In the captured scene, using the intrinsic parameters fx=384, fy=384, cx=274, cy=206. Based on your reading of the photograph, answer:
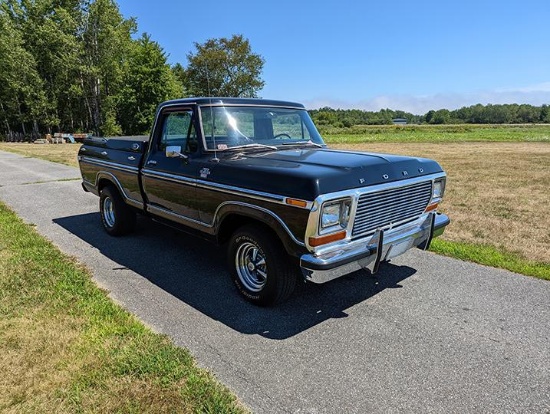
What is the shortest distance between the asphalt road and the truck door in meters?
0.77

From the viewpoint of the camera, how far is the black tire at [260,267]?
3439 mm

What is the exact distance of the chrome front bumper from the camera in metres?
3.11

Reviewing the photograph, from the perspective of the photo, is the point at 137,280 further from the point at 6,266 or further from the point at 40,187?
the point at 40,187

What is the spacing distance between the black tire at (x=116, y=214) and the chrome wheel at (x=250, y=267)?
9.05ft

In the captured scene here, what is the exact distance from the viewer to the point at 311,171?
10.7 feet

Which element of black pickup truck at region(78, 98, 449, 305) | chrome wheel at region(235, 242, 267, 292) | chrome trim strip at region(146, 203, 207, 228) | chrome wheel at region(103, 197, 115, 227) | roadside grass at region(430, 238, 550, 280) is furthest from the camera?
chrome wheel at region(103, 197, 115, 227)

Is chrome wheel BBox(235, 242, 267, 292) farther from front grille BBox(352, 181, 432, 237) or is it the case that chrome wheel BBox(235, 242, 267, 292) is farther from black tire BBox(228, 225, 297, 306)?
front grille BBox(352, 181, 432, 237)

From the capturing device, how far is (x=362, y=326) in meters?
3.42

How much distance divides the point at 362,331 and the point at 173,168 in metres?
2.75

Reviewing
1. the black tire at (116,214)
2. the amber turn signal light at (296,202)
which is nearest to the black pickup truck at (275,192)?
the amber turn signal light at (296,202)

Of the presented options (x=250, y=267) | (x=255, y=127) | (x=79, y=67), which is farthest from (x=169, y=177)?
(x=79, y=67)

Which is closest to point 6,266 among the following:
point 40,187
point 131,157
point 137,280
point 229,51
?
point 137,280

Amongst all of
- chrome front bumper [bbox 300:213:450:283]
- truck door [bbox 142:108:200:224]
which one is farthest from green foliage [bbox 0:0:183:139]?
chrome front bumper [bbox 300:213:450:283]

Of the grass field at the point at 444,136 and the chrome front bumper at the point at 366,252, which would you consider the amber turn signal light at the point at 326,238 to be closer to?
the chrome front bumper at the point at 366,252
